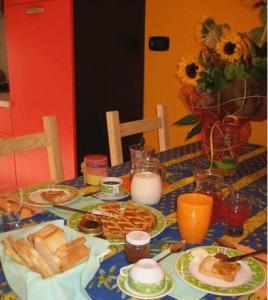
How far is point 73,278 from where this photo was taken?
2.01 ft

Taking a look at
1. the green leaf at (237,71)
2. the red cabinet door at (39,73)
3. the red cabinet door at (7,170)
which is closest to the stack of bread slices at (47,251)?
the green leaf at (237,71)

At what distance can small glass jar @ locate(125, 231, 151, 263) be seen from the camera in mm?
745

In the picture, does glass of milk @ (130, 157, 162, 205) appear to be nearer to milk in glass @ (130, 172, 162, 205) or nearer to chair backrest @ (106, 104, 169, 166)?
milk in glass @ (130, 172, 162, 205)

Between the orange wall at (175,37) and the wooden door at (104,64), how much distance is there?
0.08m

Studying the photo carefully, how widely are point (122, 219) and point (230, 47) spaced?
654 mm

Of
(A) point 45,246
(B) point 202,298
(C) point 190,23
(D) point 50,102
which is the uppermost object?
(C) point 190,23

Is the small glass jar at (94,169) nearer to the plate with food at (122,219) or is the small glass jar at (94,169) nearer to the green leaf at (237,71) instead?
the plate with food at (122,219)

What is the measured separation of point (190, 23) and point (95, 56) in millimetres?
609

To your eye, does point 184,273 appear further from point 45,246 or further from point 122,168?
point 122,168

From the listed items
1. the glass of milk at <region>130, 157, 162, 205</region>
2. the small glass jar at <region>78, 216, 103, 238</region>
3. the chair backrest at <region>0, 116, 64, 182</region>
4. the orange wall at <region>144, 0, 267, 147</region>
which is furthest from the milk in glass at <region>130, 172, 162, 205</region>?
the orange wall at <region>144, 0, 267, 147</region>

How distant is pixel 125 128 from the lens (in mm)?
1687

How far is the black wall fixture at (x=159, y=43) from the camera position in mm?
2383

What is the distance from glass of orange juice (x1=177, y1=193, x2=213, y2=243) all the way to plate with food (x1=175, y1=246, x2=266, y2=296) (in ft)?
0.25

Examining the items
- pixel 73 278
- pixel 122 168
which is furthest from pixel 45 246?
pixel 122 168
